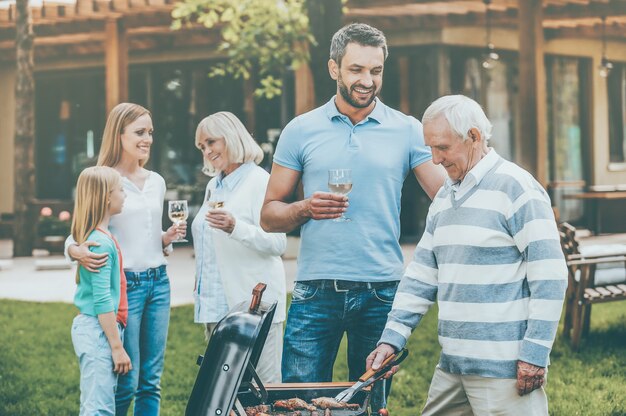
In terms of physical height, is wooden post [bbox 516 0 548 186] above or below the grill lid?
above

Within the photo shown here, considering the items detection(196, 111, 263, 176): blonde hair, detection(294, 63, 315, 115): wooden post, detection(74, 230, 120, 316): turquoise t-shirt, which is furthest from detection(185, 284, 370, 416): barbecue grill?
detection(294, 63, 315, 115): wooden post

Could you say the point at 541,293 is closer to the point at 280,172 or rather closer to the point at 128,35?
the point at 280,172

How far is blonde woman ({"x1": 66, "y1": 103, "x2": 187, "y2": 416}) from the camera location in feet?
15.5

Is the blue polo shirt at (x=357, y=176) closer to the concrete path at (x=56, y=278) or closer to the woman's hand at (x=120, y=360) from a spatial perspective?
the woman's hand at (x=120, y=360)

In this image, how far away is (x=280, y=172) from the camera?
12.9 feet

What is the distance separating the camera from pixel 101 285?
4.30m

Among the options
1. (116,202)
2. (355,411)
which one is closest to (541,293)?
(355,411)

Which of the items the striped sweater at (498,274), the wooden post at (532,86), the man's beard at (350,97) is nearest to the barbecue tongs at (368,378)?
the striped sweater at (498,274)

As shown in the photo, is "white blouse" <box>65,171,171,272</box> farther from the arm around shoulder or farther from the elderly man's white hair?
the elderly man's white hair

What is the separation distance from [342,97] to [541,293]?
1130 millimetres

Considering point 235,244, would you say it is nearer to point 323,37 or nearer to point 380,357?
point 380,357

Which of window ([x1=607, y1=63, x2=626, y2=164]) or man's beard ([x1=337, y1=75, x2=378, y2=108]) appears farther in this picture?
window ([x1=607, y1=63, x2=626, y2=164])

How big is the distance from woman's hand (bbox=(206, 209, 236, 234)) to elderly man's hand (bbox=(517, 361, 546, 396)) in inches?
67.6

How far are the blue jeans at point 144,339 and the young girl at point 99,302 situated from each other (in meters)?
0.22
